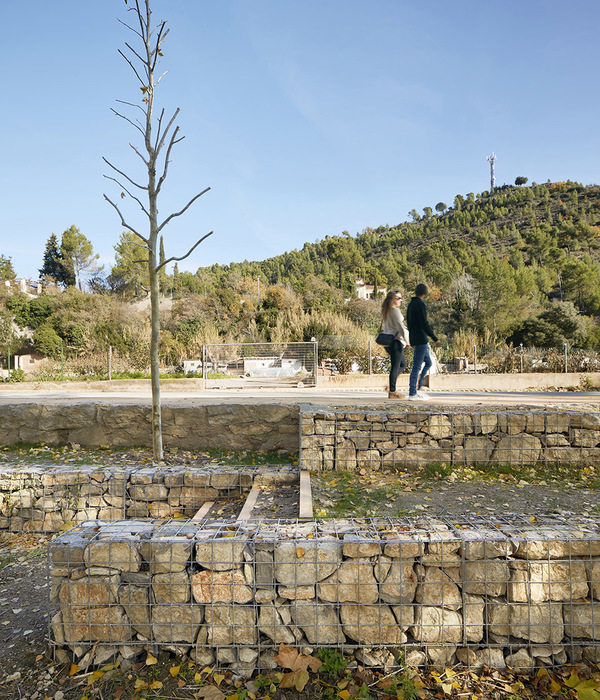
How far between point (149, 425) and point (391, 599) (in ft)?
15.3

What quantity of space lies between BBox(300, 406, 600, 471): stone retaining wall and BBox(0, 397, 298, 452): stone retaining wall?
109 cm

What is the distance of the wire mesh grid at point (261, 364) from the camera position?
15570 millimetres

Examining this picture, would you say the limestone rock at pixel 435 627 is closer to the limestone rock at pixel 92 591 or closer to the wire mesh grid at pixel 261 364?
the limestone rock at pixel 92 591

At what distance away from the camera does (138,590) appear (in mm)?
2625

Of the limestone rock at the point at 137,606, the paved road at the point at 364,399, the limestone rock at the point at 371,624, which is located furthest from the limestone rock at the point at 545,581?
the paved road at the point at 364,399

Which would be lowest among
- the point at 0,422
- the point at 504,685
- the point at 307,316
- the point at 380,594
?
the point at 504,685

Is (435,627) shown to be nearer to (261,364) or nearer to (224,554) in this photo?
(224,554)

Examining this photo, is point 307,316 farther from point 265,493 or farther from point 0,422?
point 265,493

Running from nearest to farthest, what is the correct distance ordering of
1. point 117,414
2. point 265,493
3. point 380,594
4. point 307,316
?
1. point 380,594
2. point 265,493
3. point 117,414
4. point 307,316

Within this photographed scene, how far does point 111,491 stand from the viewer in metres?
4.89

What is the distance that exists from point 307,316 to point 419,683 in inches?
688

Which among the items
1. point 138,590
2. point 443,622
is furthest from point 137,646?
point 443,622

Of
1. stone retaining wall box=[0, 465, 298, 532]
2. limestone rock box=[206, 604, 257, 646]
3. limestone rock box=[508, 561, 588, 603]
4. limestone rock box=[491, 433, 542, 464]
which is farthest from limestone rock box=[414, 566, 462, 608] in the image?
limestone rock box=[491, 433, 542, 464]

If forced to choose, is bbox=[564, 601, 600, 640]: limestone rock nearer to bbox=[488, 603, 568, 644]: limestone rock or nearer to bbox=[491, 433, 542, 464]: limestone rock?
bbox=[488, 603, 568, 644]: limestone rock
